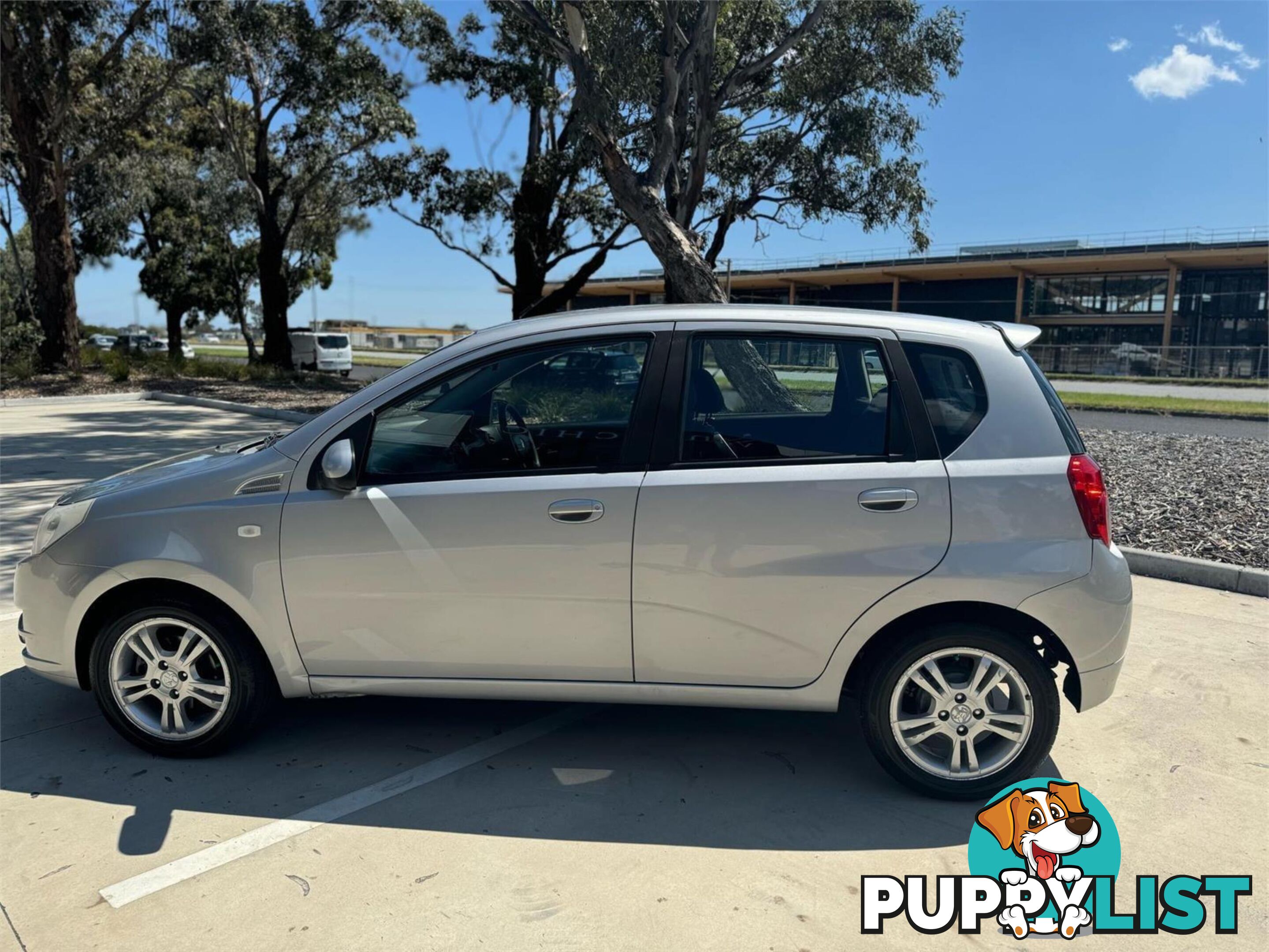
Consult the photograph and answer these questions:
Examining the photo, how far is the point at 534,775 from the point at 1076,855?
2.00 metres

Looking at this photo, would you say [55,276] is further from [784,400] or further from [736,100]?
[784,400]

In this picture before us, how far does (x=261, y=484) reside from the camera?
3723mm

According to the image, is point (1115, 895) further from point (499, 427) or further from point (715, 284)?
point (715, 284)

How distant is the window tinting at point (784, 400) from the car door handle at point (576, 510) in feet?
1.24

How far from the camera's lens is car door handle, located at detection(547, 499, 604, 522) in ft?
11.6

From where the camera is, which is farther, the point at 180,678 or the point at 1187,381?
the point at 1187,381

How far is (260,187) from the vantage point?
25.0 metres

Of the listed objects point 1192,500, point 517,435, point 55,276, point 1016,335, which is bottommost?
point 1192,500

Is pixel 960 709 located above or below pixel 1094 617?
below

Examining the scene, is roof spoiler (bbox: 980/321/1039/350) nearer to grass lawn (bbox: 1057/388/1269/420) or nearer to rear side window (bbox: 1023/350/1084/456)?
rear side window (bbox: 1023/350/1084/456)

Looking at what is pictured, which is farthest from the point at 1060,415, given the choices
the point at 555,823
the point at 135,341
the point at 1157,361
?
the point at 135,341

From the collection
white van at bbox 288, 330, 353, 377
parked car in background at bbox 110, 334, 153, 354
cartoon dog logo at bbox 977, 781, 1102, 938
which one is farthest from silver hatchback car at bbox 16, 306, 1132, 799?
parked car in background at bbox 110, 334, 153, 354

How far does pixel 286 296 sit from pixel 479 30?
30.6ft

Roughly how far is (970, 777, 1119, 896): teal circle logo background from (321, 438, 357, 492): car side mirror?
260 centimetres
